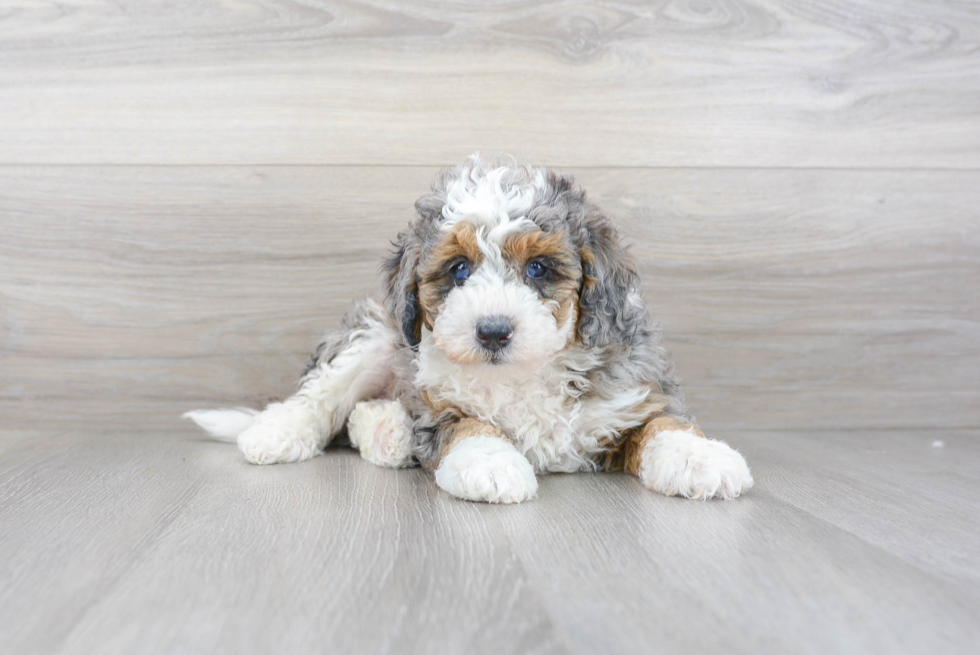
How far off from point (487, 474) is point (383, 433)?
0.63 m

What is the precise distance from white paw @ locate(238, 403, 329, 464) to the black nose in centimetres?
83

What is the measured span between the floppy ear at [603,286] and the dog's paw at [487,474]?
42 centimetres

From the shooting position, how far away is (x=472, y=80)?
9.95 feet

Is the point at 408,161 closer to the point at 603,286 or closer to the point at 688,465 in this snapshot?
the point at 603,286

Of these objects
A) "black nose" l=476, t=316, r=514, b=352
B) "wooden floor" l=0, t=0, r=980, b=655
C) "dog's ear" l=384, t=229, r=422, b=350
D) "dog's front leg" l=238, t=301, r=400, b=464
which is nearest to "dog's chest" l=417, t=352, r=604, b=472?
"dog's ear" l=384, t=229, r=422, b=350

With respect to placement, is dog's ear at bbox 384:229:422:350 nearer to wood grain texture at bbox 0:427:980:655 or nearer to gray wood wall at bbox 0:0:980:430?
wood grain texture at bbox 0:427:980:655

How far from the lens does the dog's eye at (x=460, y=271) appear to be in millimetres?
2176

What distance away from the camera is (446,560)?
1.53m

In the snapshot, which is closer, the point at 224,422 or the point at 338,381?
the point at 338,381

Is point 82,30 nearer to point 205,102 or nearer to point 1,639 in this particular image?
point 205,102

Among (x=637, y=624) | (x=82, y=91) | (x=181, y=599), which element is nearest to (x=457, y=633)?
(x=637, y=624)

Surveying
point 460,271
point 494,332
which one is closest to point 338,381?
point 460,271

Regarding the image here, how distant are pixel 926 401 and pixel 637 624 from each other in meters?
2.54

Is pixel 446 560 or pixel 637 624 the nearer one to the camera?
pixel 637 624
